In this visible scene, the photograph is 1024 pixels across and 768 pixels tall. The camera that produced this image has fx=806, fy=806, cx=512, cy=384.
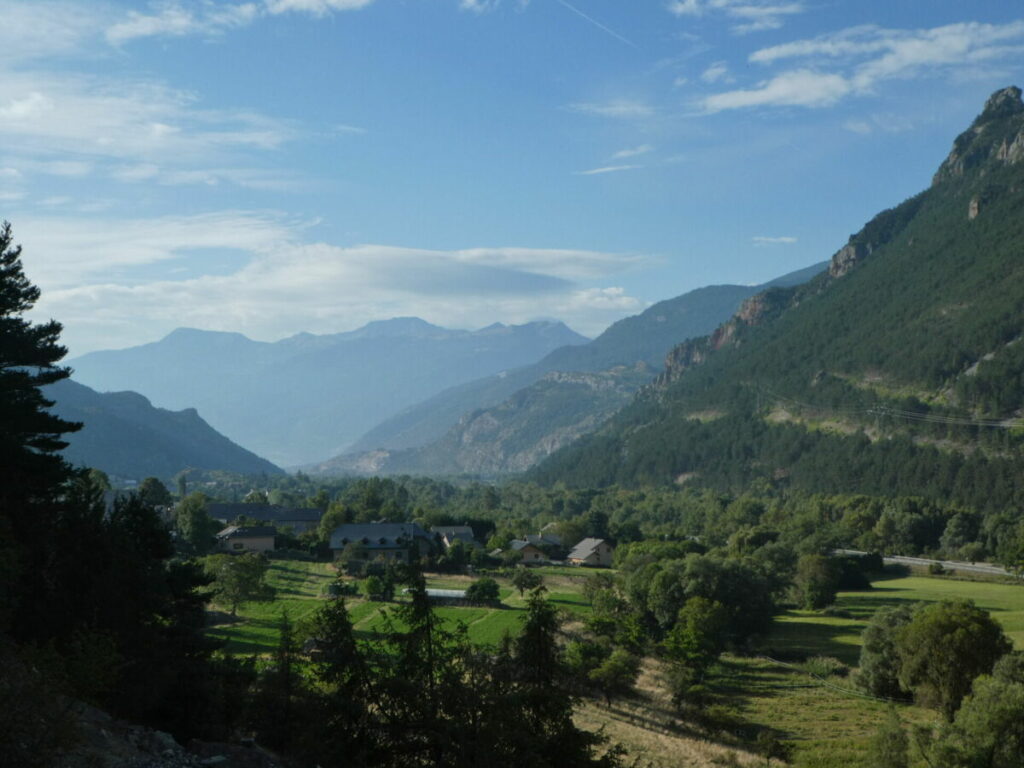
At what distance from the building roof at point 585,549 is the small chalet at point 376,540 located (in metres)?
18.1

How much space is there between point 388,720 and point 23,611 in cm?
979

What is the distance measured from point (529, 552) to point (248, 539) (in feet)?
102

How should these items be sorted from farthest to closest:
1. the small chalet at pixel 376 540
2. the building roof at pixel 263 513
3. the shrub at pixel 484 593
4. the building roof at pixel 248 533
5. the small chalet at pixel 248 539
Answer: the building roof at pixel 263 513 < the building roof at pixel 248 533 < the small chalet at pixel 248 539 < the small chalet at pixel 376 540 < the shrub at pixel 484 593

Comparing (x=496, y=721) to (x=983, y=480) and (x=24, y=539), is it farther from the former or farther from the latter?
(x=983, y=480)

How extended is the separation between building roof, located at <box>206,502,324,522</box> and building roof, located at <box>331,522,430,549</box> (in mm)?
19659

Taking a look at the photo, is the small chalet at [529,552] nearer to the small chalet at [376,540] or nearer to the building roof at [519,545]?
the building roof at [519,545]

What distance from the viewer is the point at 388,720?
57.1 ft

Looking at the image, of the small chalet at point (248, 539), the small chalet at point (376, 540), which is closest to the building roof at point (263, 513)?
the small chalet at point (248, 539)

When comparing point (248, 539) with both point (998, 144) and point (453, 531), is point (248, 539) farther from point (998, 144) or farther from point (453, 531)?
point (998, 144)

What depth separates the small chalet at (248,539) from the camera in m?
81.1

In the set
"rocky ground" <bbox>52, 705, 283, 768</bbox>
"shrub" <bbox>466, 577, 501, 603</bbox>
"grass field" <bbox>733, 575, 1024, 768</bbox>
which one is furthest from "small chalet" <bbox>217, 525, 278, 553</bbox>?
"rocky ground" <bbox>52, 705, 283, 768</bbox>

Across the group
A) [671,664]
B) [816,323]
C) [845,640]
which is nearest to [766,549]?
[845,640]

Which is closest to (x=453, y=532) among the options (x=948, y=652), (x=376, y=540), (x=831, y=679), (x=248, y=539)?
(x=376, y=540)

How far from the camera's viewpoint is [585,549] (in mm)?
95688
